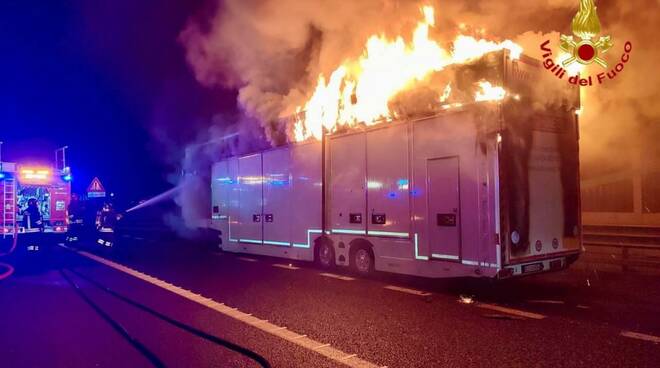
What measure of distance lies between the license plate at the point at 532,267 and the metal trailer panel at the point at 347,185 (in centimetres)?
312

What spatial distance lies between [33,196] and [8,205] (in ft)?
4.02

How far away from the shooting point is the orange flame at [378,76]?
8367 mm

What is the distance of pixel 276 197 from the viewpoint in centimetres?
1180

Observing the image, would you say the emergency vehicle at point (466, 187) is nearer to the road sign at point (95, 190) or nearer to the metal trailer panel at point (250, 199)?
the metal trailer panel at point (250, 199)

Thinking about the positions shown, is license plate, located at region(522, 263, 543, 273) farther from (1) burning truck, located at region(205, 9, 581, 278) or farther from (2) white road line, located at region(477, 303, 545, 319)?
(2) white road line, located at region(477, 303, 545, 319)

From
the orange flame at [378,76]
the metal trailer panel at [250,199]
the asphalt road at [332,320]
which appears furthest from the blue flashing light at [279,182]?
the asphalt road at [332,320]

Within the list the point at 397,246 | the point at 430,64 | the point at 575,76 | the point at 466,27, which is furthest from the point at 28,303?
the point at 575,76

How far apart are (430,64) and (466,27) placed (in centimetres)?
97

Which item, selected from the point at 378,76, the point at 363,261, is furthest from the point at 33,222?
the point at 378,76

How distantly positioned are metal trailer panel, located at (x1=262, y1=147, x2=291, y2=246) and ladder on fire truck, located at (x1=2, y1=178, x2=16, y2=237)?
7.76 metres

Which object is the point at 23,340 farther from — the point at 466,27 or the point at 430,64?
the point at 466,27

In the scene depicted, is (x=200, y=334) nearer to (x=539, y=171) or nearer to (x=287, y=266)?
(x=539, y=171)

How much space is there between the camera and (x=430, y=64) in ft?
28.2

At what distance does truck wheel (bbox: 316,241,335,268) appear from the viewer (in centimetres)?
1009
